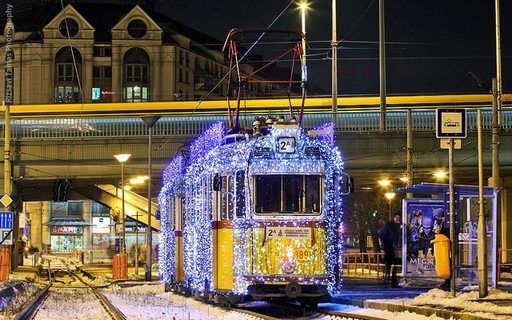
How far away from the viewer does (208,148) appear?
74.3 feet

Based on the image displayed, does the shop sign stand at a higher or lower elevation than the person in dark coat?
lower

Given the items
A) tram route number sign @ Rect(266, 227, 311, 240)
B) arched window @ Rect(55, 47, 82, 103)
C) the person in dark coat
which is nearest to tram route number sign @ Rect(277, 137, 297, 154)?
tram route number sign @ Rect(266, 227, 311, 240)

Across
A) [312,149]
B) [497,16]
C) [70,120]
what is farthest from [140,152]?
[312,149]

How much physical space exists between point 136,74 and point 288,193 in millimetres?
90461

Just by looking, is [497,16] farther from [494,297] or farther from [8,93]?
[494,297]

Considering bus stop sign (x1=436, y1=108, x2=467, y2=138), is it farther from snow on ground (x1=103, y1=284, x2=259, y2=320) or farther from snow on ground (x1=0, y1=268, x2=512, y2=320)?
snow on ground (x1=103, y1=284, x2=259, y2=320)

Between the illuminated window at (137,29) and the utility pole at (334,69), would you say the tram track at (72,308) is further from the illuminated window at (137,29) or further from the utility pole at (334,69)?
the illuminated window at (137,29)

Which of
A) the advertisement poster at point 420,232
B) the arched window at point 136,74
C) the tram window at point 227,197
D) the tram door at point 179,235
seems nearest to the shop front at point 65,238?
the arched window at point 136,74

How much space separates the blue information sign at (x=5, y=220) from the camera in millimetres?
32281

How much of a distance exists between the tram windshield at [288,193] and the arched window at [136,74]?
8948cm

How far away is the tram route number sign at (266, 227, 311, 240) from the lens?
19234 millimetres

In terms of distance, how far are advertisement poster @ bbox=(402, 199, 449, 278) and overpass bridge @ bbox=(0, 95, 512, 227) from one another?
19.0 meters

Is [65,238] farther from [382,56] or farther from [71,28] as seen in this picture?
[382,56]

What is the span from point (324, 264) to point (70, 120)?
3199 centimetres
